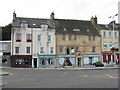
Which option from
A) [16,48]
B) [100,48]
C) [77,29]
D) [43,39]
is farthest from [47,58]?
[100,48]

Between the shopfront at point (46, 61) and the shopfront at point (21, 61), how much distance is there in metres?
2.31

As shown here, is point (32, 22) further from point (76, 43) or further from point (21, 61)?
point (76, 43)

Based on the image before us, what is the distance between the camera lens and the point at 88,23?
56.2 meters

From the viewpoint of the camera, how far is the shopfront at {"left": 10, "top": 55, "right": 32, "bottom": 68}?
1852 inches

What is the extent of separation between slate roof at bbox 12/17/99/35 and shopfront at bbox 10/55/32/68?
7067 mm

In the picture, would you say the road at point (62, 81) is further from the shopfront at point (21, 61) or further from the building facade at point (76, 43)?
the building facade at point (76, 43)

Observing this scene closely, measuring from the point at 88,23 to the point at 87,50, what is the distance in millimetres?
8254

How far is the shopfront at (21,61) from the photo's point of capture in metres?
47.0

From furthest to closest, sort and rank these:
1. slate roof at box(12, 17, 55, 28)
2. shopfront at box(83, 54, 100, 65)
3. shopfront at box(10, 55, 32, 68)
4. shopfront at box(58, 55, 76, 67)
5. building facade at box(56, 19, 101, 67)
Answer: shopfront at box(83, 54, 100, 65), building facade at box(56, 19, 101, 67), shopfront at box(58, 55, 76, 67), slate roof at box(12, 17, 55, 28), shopfront at box(10, 55, 32, 68)

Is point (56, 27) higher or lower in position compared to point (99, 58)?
higher

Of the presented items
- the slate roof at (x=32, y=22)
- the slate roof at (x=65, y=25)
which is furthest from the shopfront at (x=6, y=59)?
the slate roof at (x=65, y=25)

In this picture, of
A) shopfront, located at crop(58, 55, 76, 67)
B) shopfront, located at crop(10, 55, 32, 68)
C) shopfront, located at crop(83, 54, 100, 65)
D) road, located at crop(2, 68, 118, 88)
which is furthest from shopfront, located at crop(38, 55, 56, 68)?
road, located at crop(2, 68, 118, 88)

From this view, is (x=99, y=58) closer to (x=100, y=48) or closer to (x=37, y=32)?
(x=100, y=48)

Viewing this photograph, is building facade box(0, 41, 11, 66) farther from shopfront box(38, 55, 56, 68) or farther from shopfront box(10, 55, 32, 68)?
shopfront box(38, 55, 56, 68)
